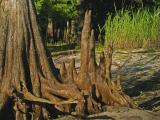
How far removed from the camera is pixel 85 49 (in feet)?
25.1

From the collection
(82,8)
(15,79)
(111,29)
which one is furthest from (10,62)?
(82,8)

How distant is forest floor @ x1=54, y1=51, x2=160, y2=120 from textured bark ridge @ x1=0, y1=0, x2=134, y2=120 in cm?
25

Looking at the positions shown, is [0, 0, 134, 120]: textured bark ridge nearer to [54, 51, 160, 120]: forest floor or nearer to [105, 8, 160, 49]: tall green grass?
[54, 51, 160, 120]: forest floor

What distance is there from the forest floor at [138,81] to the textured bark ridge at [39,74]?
0.25 meters

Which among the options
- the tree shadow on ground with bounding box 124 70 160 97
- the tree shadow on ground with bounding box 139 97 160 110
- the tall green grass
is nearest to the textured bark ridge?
the tree shadow on ground with bounding box 139 97 160 110

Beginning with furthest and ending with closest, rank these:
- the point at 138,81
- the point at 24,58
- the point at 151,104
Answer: the point at 138,81 < the point at 151,104 < the point at 24,58

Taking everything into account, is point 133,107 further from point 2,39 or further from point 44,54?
point 2,39

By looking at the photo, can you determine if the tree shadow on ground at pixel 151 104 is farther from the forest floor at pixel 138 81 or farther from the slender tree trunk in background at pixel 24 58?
the slender tree trunk in background at pixel 24 58

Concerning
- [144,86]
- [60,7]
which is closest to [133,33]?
[144,86]

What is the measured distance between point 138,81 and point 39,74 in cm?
341

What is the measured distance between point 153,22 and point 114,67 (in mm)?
3379

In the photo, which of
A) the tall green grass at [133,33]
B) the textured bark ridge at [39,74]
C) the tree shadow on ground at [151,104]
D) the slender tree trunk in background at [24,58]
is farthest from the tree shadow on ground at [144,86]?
the tall green grass at [133,33]

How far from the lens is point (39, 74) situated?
7660mm

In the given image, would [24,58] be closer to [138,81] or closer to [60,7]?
[138,81]
